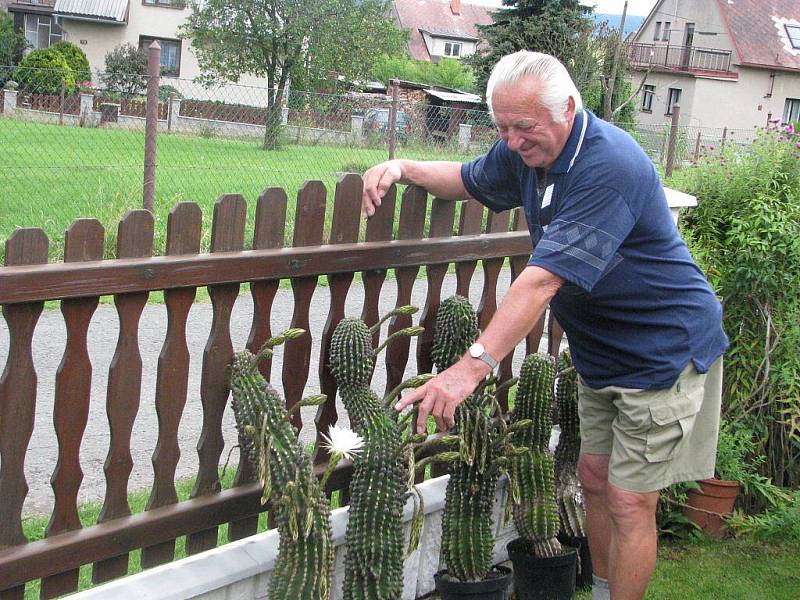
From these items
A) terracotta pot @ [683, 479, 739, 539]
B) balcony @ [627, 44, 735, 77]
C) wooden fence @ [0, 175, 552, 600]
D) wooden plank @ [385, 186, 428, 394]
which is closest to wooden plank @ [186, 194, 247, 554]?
wooden fence @ [0, 175, 552, 600]

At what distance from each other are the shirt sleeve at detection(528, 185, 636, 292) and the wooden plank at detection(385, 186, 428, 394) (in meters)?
0.85

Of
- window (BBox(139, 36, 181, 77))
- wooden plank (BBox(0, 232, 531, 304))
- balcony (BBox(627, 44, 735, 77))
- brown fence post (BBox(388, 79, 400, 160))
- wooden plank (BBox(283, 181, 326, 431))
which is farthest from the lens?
balcony (BBox(627, 44, 735, 77))

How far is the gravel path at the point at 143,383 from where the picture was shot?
4570 mm

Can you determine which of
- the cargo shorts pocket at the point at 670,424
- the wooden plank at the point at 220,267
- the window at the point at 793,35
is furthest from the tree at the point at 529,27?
the window at the point at 793,35

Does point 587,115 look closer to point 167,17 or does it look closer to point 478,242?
point 478,242

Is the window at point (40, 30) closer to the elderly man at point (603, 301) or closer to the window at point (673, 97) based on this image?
the window at point (673, 97)

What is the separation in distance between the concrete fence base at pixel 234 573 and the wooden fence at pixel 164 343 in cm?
15

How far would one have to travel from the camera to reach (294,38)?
24094 millimetres

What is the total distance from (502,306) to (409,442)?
0.57m

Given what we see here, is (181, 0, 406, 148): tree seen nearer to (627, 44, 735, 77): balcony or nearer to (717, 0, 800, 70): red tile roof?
(627, 44, 735, 77): balcony

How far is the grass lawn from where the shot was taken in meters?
11.2

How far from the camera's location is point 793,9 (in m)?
53.0

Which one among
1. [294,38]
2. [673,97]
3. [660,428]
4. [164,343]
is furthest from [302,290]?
[673,97]

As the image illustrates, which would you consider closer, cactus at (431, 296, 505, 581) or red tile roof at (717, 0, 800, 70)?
cactus at (431, 296, 505, 581)
